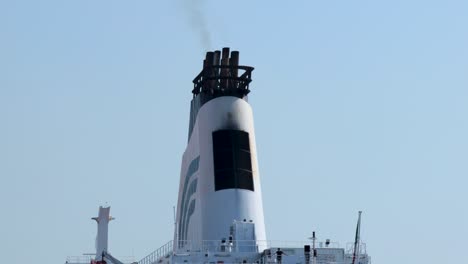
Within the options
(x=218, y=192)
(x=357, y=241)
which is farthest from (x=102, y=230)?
(x=357, y=241)

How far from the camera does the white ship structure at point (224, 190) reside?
8644 cm

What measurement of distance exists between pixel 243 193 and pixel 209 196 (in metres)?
1.75

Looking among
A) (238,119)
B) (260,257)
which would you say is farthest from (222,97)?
(260,257)

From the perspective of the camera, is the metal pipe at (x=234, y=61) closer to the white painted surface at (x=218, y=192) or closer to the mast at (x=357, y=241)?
the white painted surface at (x=218, y=192)

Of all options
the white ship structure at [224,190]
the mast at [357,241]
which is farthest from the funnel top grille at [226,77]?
the mast at [357,241]

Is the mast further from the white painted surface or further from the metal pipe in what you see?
the metal pipe

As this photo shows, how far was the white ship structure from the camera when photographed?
284 ft

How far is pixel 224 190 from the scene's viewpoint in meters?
90.5

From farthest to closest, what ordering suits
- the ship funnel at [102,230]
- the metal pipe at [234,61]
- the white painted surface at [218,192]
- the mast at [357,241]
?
the ship funnel at [102,230] → the metal pipe at [234,61] → the white painted surface at [218,192] → the mast at [357,241]

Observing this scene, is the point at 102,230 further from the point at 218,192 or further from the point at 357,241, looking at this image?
the point at 357,241

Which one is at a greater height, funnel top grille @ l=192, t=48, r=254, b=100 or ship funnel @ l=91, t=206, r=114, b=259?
funnel top grille @ l=192, t=48, r=254, b=100

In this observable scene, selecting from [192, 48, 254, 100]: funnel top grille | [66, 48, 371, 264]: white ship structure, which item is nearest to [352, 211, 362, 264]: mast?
[66, 48, 371, 264]: white ship structure

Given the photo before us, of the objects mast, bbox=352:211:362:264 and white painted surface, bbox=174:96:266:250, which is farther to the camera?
white painted surface, bbox=174:96:266:250

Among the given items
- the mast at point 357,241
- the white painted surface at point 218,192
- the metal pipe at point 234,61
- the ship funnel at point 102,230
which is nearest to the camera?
the mast at point 357,241
